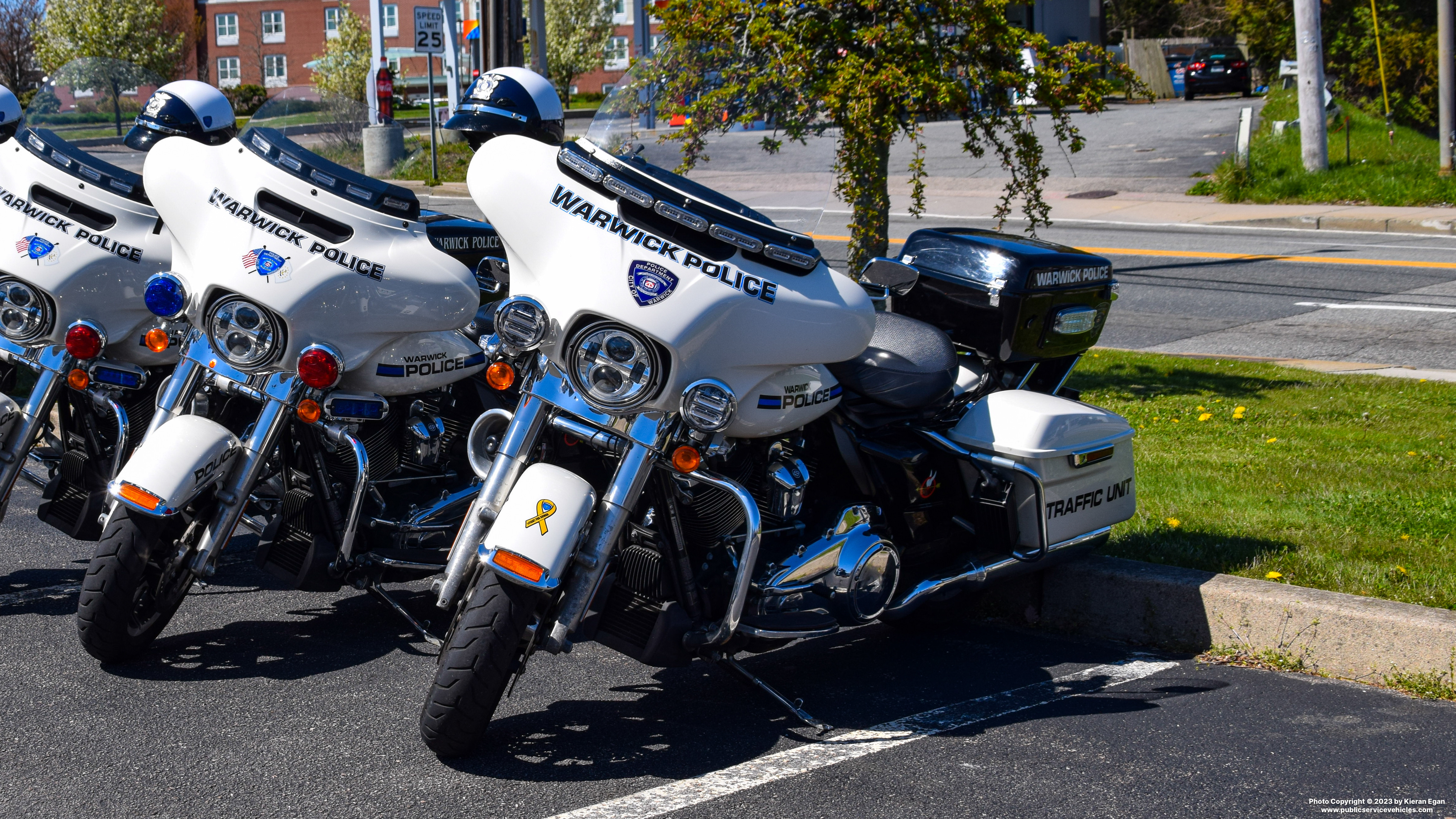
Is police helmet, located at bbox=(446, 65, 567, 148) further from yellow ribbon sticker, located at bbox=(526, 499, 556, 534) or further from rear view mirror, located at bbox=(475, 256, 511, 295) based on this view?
yellow ribbon sticker, located at bbox=(526, 499, 556, 534)

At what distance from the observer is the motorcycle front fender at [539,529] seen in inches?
132

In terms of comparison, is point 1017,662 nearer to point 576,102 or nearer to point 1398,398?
point 1398,398

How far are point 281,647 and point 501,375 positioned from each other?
1.39 m

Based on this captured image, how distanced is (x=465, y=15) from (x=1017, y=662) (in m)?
38.1

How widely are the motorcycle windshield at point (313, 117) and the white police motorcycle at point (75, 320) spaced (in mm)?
663

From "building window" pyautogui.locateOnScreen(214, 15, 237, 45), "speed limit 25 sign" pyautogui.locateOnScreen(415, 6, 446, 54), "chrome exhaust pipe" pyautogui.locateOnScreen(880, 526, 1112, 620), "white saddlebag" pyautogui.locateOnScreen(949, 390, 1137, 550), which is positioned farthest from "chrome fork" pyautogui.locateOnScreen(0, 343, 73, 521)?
"building window" pyautogui.locateOnScreen(214, 15, 237, 45)

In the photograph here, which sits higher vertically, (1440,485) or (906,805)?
(1440,485)

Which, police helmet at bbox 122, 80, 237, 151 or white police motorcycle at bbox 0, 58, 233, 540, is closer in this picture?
white police motorcycle at bbox 0, 58, 233, 540

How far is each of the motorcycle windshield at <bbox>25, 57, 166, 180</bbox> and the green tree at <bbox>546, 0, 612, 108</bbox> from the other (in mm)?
52713

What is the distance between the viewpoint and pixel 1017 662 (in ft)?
14.5

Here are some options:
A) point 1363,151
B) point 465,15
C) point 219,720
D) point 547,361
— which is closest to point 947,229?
point 547,361

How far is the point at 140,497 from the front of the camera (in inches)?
159

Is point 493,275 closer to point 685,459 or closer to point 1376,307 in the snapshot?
point 685,459

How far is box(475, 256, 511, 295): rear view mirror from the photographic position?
14.4ft
